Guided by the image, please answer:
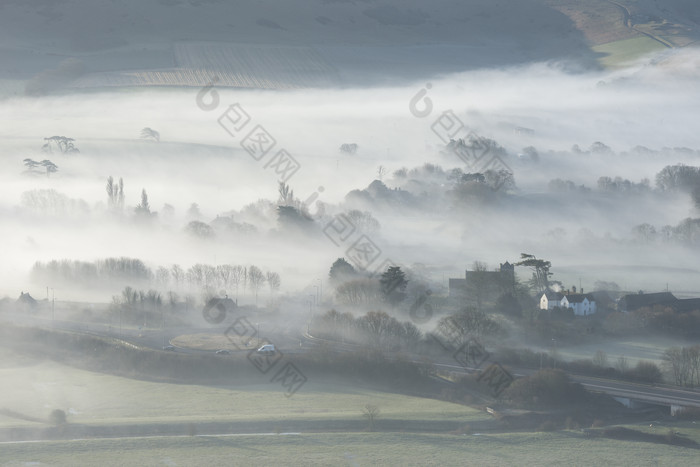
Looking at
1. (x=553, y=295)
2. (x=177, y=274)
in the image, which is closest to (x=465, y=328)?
(x=553, y=295)

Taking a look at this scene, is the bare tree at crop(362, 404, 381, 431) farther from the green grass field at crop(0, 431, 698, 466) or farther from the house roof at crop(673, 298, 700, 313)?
the house roof at crop(673, 298, 700, 313)

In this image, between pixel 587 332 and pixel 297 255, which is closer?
pixel 587 332

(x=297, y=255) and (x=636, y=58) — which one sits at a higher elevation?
(x=636, y=58)

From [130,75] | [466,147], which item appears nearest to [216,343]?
[466,147]

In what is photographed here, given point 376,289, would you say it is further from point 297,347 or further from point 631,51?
point 631,51

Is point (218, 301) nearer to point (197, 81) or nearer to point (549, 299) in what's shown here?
point (549, 299)

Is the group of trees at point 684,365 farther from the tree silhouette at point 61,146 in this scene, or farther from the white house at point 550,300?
the tree silhouette at point 61,146

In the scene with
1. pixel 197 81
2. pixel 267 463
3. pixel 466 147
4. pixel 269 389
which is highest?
pixel 197 81
